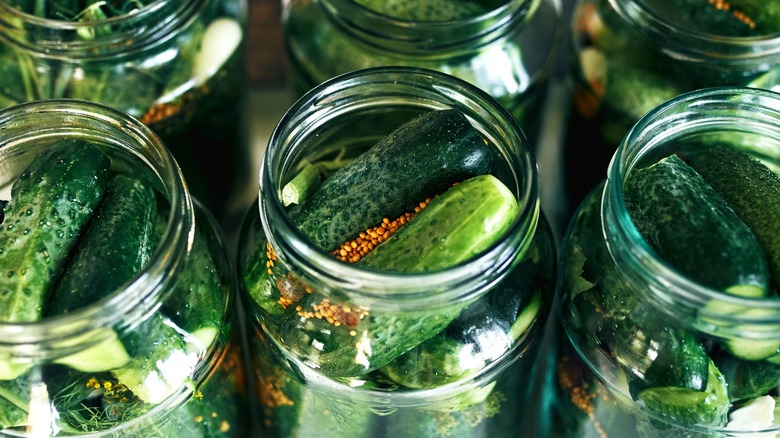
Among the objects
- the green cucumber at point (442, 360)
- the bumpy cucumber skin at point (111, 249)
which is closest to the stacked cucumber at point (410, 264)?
the green cucumber at point (442, 360)

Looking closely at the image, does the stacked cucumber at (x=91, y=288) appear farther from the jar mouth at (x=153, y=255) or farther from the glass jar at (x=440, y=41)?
the glass jar at (x=440, y=41)

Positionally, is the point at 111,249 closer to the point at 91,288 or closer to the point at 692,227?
the point at 91,288

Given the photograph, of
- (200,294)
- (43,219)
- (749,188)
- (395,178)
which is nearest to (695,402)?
(749,188)

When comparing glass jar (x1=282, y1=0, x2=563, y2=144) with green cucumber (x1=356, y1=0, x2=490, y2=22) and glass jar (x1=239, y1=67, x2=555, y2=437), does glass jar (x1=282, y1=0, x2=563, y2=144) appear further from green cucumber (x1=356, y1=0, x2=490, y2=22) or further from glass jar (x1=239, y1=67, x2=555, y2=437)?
glass jar (x1=239, y1=67, x2=555, y2=437)

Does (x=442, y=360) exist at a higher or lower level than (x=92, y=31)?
lower

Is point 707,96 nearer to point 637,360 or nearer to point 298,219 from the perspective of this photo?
point 637,360

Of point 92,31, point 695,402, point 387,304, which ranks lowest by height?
point 695,402

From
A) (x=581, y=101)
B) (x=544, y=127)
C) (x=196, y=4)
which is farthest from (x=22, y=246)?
(x=544, y=127)
